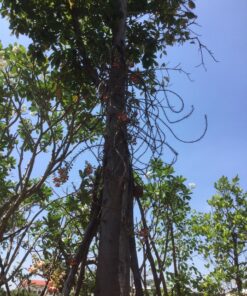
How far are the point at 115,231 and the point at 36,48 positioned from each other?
8.46 feet

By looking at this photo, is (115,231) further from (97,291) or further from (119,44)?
(119,44)

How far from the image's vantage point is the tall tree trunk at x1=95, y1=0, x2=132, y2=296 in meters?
2.09

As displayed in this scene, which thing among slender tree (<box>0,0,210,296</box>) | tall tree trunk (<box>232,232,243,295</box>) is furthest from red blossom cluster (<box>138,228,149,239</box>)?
tall tree trunk (<box>232,232,243,295</box>)

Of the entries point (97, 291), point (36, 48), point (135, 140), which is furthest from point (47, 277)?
point (36, 48)

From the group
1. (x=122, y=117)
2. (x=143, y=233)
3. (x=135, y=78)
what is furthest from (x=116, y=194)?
(x=135, y=78)

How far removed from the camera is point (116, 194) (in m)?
2.43

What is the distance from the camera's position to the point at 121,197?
7.95 feet

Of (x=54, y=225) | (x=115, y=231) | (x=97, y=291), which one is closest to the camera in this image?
(x=97, y=291)

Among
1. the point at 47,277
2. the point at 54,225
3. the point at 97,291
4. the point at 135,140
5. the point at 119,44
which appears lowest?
the point at 97,291

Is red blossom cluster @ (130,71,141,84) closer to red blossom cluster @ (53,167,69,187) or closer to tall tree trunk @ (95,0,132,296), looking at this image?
tall tree trunk @ (95,0,132,296)

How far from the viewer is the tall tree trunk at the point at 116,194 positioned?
209cm

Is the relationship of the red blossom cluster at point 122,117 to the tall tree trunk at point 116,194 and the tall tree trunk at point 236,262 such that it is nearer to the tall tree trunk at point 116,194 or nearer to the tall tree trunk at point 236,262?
the tall tree trunk at point 116,194

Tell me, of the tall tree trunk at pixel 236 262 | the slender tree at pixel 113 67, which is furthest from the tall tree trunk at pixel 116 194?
the tall tree trunk at pixel 236 262

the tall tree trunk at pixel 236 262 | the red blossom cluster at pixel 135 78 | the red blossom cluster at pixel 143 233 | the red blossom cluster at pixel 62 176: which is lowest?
the red blossom cluster at pixel 143 233
